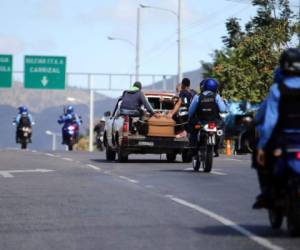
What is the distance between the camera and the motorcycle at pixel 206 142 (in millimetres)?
19156

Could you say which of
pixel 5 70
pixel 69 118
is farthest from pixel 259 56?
pixel 5 70

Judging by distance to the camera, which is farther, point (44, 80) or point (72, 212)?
point (44, 80)

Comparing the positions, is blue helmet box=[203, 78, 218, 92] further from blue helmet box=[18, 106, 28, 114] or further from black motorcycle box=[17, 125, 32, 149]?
black motorcycle box=[17, 125, 32, 149]

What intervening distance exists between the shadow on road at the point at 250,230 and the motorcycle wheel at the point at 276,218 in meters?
0.06

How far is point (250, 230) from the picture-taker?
33.8ft

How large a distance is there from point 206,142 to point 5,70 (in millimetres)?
44508

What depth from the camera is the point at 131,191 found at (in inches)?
599

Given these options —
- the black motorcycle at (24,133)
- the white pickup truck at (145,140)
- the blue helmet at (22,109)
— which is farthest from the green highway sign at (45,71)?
the white pickup truck at (145,140)

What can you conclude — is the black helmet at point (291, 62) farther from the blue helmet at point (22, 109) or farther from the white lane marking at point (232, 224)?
the blue helmet at point (22, 109)

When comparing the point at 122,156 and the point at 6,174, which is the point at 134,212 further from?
the point at 122,156

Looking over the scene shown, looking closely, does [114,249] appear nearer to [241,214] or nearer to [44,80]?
[241,214]

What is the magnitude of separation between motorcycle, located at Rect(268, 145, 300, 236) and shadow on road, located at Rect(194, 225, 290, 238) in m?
0.33

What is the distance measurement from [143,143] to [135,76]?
44247 mm

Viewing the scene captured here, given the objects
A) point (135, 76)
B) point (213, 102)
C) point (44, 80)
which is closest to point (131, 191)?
point (213, 102)
